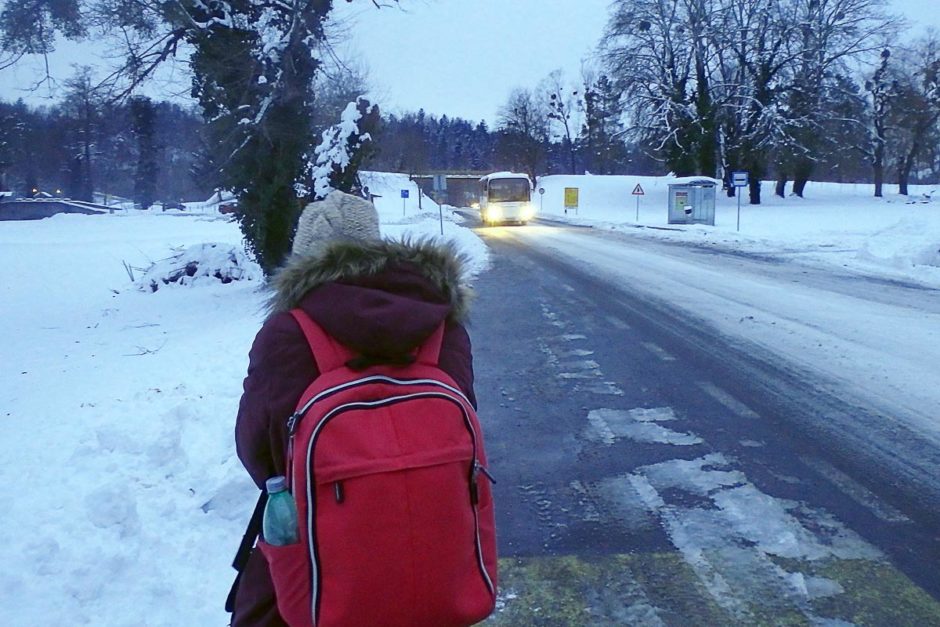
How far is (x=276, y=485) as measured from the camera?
6.17 feet

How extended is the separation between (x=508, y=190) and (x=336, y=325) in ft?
136

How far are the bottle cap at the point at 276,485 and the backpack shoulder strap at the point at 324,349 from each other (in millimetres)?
278

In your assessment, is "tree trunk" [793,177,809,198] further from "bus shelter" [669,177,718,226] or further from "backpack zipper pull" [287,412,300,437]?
"backpack zipper pull" [287,412,300,437]

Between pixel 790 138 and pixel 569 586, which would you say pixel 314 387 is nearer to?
pixel 569 586

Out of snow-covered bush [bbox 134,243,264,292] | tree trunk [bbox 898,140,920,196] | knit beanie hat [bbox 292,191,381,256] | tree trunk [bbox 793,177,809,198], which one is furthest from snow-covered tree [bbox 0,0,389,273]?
tree trunk [bbox 898,140,920,196]

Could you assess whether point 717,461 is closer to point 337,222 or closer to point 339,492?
point 337,222

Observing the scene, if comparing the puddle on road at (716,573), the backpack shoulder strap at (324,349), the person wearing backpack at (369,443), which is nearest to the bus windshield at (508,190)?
the puddle on road at (716,573)

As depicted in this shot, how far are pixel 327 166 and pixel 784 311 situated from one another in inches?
394

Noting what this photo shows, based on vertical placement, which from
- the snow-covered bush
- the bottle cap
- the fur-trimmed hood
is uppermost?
the fur-trimmed hood

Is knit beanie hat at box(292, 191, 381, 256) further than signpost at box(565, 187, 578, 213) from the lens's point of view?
No

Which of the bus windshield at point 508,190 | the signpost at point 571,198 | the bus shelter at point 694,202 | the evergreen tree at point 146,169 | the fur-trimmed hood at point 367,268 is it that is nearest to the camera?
the fur-trimmed hood at point 367,268

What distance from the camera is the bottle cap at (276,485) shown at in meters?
1.88

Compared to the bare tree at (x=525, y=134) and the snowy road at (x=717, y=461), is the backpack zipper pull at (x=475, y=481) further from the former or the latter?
the bare tree at (x=525, y=134)

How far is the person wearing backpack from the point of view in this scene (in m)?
1.75
